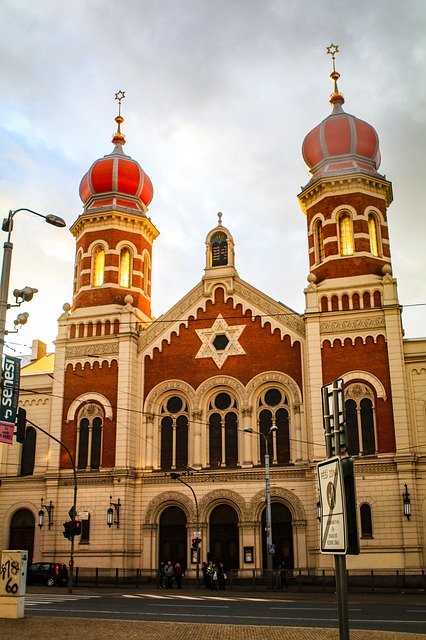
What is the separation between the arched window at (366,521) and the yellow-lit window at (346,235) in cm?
1468

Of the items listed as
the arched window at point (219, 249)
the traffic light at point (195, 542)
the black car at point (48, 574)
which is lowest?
the black car at point (48, 574)

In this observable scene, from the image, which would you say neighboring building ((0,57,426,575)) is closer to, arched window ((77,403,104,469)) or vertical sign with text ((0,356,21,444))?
arched window ((77,403,104,469))

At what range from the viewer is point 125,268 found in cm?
4653

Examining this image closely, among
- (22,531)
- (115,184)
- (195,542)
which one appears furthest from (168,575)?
(115,184)

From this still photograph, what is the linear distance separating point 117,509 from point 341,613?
108 ft

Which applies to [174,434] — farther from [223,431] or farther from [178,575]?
[178,575]

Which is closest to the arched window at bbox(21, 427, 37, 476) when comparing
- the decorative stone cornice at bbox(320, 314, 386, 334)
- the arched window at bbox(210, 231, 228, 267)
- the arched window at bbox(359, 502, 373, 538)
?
the arched window at bbox(210, 231, 228, 267)

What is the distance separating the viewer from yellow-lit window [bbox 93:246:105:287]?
4594 cm

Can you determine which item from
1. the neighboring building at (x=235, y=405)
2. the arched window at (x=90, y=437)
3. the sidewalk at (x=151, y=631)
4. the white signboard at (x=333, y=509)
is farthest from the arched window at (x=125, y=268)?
the white signboard at (x=333, y=509)

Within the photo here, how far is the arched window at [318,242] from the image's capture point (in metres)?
42.5

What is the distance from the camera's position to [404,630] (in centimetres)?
1566

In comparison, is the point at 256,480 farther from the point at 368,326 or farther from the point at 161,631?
the point at 161,631

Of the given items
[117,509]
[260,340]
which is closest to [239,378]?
[260,340]

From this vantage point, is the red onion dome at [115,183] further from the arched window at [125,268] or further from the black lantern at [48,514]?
the black lantern at [48,514]
